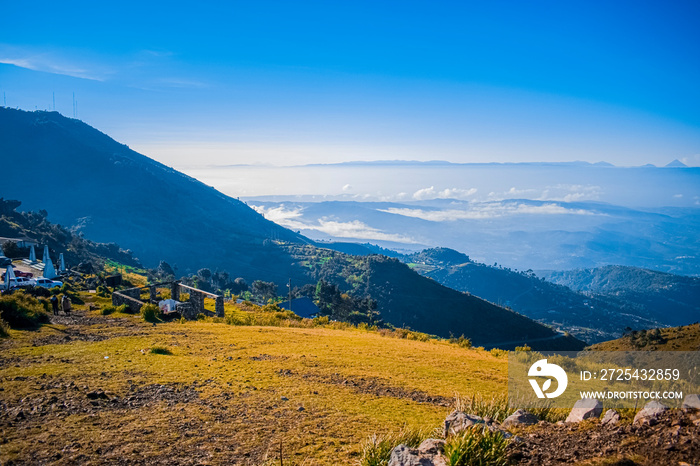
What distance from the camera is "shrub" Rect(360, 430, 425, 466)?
5.85 metres

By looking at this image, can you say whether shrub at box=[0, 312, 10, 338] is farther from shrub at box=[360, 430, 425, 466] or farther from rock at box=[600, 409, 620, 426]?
rock at box=[600, 409, 620, 426]

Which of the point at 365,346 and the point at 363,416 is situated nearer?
the point at 363,416

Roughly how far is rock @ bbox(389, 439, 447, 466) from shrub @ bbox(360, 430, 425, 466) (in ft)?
0.66

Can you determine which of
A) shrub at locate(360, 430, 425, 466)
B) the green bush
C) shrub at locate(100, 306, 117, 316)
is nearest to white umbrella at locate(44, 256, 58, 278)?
shrub at locate(100, 306, 117, 316)

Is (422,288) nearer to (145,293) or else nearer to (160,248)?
(145,293)

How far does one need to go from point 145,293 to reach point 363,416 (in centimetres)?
2288

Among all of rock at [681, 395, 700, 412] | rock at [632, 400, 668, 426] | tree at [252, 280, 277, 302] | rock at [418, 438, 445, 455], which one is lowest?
tree at [252, 280, 277, 302]

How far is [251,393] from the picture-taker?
9.40 metres

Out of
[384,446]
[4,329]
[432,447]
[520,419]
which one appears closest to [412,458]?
[432,447]

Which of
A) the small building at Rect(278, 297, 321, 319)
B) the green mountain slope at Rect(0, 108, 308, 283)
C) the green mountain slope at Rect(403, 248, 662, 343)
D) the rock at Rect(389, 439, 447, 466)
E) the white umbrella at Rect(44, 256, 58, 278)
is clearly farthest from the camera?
the green mountain slope at Rect(0, 108, 308, 283)

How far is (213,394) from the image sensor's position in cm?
922

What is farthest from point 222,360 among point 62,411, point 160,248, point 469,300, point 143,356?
point 160,248

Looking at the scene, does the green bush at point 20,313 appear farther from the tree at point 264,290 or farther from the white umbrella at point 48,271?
the tree at point 264,290

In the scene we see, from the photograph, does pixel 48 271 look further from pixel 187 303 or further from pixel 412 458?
pixel 412 458
